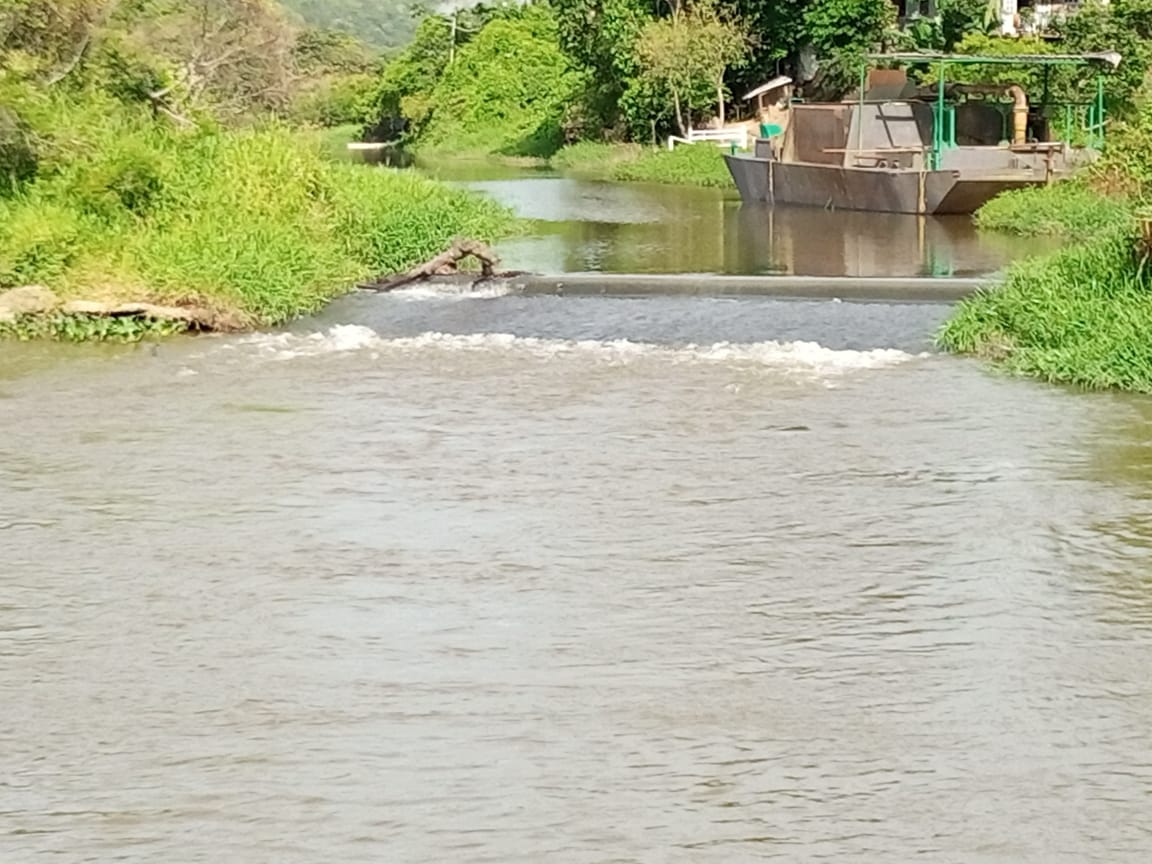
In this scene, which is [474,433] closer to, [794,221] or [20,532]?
[20,532]

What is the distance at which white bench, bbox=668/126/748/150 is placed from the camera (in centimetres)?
3812

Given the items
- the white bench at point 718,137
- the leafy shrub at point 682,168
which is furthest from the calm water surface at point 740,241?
the white bench at point 718,137

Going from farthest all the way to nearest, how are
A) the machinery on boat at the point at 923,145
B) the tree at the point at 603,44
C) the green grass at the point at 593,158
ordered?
the tree at the point at 603,44 < the green grass at the point at 593,158 < the machinery on boat at the point at 923,145

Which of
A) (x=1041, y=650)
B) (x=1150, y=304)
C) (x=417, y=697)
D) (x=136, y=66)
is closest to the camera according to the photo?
(x=417, y=697)

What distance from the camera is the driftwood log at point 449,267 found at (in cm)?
1592

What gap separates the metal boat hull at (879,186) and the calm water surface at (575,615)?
11652 mm

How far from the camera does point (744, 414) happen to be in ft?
A: 35.9

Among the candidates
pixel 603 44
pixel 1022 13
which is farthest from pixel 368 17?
pixel 1022 13

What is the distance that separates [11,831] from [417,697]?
158 centimetres

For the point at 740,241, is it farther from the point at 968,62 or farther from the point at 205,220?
the point at 205,220

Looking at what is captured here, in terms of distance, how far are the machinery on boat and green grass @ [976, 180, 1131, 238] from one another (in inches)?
33.5

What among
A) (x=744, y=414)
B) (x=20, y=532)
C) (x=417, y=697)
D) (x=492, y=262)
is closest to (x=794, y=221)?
(x=492, y=262)

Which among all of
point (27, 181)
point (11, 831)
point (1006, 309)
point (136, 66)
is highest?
point (136, 66)

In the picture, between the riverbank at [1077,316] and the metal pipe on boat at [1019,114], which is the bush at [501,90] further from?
the riverbank at [1077,316]
